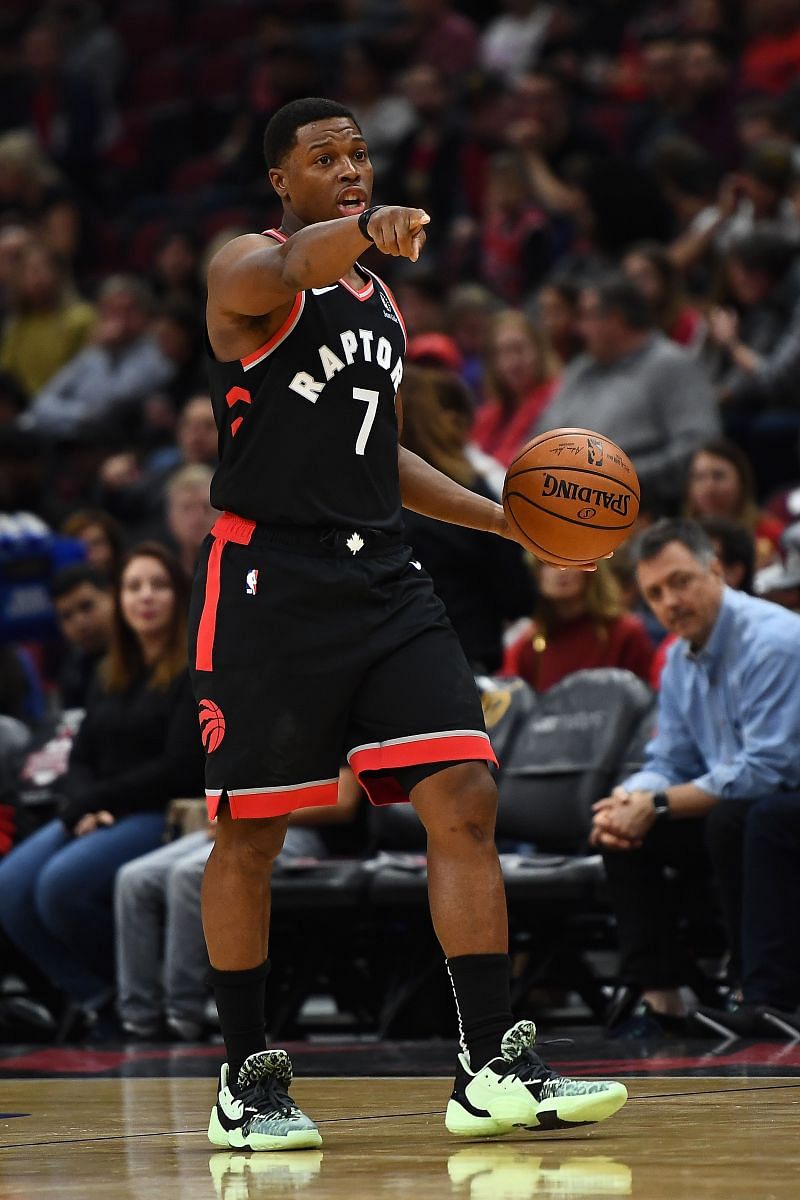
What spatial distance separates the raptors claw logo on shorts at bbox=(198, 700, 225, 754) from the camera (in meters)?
3.87

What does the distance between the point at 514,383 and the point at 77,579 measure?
2.23m

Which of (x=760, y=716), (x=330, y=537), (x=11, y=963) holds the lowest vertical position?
(x=11, y=963)

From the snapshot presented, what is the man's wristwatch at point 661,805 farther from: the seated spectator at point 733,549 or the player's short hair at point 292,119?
the player's short hair at point 292,119

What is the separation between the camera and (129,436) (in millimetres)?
11805

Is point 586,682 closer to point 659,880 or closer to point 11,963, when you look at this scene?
point 659,880

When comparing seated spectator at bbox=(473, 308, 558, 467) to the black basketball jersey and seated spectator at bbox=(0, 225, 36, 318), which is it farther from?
the black basketball jersey

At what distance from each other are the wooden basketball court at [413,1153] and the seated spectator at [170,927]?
1881mm

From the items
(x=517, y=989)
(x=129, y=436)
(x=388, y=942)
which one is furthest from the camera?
(x=129, y=436)

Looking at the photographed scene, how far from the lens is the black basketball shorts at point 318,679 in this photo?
3793 millimetres

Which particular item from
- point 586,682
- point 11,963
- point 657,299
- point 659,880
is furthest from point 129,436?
point 659,880

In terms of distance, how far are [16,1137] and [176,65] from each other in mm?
13007

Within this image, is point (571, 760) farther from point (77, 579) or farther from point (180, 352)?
point (180, 352)

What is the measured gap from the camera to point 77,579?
8.47 metres

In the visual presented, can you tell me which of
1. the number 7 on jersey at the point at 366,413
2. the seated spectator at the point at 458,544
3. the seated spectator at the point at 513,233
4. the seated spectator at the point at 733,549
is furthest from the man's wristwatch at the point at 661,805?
the seated spectator at the point at 513,233
